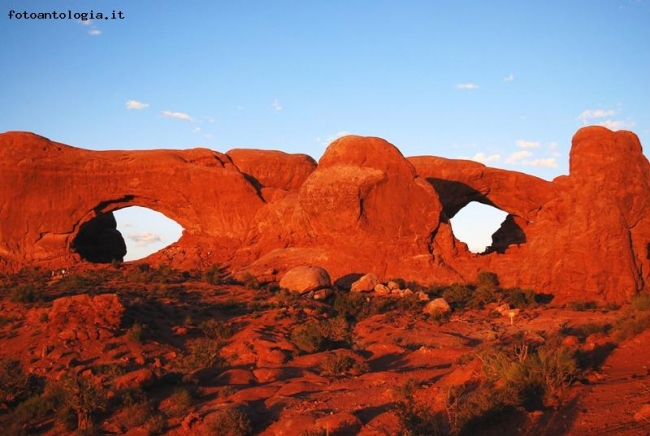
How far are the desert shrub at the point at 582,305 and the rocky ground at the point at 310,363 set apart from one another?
7 centimetres

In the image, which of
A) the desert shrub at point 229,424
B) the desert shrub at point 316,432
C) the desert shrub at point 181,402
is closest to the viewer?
the desert shrub at point 316,432

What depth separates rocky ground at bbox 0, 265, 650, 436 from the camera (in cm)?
892

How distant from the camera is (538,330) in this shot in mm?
18109

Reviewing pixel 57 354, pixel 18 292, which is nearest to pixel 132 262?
pixel 18 292

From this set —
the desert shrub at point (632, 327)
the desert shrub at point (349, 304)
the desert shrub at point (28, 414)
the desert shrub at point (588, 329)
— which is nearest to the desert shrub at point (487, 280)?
the desert shrub at point (349, 304)

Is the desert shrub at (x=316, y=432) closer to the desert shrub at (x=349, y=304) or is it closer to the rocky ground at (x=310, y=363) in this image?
the rocky ground at (x=310, y=363)

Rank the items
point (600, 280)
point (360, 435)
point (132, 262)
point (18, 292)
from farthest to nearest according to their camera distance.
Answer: point (132, 262) < point (600, 280) < point (18, 292) < point (360, 435)

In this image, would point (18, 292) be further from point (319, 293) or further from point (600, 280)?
Answer: point (600, 280)

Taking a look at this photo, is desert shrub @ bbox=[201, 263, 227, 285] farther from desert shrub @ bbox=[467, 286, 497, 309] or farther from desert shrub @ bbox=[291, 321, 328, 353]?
desert shrub @ bbox=[467, 286, 497, 309]

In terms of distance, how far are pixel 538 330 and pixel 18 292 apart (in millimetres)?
14813

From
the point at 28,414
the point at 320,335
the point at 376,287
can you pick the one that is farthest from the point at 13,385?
the point at 376,287

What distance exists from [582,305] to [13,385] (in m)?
16.9

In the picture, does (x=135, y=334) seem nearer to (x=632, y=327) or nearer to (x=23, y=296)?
(x=23, y=296)

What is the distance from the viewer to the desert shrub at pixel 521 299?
22.5 meters
